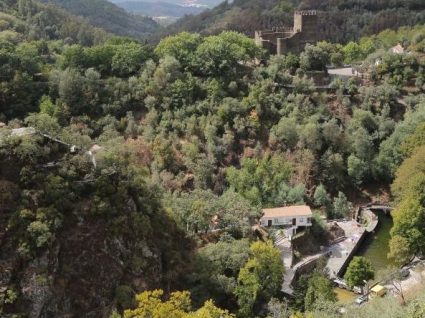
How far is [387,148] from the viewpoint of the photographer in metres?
47.4

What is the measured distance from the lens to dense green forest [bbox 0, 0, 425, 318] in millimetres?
26578

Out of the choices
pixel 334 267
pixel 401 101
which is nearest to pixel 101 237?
pixel 334 267

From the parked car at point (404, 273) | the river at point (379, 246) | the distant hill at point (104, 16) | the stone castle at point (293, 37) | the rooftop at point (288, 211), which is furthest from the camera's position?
the distant hill at point (104, 16)

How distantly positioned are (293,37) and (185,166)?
22.1m

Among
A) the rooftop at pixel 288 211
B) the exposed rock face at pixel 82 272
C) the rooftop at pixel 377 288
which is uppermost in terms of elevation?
the exposed rock face at pixel 82 272

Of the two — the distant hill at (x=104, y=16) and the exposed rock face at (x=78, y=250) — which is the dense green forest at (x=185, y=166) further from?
the distant hill at (x=104, y=16)

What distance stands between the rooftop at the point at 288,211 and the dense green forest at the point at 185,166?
4.04 feet

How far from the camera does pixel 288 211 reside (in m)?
39.5

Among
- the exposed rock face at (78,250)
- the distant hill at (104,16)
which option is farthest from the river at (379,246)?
the distant hill at (104,16)

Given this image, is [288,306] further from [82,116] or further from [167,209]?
[82,116]

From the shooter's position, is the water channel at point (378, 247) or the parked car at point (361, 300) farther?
the water channel at point (378, 247)

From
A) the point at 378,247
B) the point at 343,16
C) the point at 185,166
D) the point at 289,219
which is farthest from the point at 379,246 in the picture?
the point at 343,16

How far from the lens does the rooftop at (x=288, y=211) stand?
39125 millimetres

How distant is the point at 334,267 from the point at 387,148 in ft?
51.8
